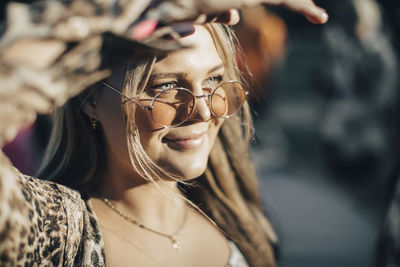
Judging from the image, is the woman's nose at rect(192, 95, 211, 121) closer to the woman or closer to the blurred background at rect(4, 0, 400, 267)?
the woman

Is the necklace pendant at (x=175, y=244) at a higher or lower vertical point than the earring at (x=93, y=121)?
lower

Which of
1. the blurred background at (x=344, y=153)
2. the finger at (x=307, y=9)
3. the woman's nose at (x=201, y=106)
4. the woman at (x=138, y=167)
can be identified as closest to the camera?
the finger at (x=307, y=9)

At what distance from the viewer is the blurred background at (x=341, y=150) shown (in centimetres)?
396

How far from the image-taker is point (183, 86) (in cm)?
132

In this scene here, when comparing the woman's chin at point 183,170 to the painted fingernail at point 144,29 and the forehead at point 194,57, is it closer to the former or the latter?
the forehead at point 194,57

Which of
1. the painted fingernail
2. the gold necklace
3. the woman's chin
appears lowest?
the gold necklace

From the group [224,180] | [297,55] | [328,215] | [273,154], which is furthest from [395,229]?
[297,55]

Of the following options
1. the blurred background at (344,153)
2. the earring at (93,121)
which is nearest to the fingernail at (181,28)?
the earring at (93,121)

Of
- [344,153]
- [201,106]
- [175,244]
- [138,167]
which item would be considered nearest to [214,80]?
[201,106]

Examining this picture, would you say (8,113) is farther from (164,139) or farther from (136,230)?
(136,230)

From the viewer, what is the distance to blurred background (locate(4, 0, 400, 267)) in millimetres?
3963

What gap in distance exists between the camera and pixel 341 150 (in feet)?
17.4

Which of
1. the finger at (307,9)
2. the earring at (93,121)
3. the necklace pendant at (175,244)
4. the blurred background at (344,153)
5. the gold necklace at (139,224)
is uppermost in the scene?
the finger at (307,9)

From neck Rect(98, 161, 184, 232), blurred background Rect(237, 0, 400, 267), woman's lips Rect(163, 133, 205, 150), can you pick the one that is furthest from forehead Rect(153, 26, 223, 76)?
blurred background Rect(237, 0, 400, 267)
